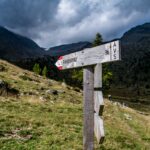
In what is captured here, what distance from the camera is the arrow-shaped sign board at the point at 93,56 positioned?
7.69m

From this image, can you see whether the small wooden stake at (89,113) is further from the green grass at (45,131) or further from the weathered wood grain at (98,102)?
the green grass at (45,131)

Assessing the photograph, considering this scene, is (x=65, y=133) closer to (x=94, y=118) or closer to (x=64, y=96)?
(x=94, y=118)

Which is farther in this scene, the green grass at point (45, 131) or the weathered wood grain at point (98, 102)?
the green grass at point (45, 131)

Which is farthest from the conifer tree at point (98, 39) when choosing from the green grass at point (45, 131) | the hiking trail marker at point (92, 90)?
the hiking trail marker at point (92, 90)

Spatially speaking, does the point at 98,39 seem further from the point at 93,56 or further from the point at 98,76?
the point at 98,76

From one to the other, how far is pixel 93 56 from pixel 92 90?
920mm

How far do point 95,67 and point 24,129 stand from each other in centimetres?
836

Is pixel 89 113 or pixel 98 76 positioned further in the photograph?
pixel 89 113

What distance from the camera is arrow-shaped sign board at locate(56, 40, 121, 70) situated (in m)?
7.69

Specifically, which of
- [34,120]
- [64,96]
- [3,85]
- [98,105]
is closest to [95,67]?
[98,105]

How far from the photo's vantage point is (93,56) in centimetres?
867

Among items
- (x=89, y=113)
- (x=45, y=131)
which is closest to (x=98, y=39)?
(x=45, y=131)

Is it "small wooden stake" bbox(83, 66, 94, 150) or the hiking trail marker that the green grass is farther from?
the hiking trail marker

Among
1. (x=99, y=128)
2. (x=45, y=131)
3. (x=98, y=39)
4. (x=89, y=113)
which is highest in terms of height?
(x=98, y=39)
